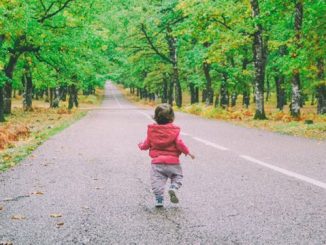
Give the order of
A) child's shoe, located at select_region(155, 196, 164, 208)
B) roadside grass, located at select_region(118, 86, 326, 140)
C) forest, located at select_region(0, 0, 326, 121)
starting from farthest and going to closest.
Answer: forest, located at select_region(0, 0, 326, 121), roadside grass, located at select_region(118, 86, 326, 140), child's shoe, located at select_region(155, 196, 164, 208)

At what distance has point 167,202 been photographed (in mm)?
6117

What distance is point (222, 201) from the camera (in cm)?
604

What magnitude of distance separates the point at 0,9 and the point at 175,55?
31056mm

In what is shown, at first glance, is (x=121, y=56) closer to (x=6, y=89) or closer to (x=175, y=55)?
(x=175, y=55)

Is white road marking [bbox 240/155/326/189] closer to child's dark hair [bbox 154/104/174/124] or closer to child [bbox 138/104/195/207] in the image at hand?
child [bbox 138/104/195/207]

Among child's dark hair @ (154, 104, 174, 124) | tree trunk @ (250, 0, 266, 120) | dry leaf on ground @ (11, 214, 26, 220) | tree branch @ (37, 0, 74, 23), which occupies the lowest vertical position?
dry leaf on ground @ (11, 214, 26, 220)

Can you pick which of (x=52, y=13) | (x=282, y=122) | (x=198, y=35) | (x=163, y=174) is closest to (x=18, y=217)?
(x=163, y=174)

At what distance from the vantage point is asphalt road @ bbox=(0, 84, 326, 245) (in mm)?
4617

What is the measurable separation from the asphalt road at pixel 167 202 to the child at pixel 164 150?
0.30 m

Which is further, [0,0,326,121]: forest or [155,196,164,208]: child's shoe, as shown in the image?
[0,0,326,121]: forest

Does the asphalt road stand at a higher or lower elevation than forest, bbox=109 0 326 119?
lower

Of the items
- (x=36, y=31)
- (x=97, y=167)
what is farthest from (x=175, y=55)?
(x=97, y=167)

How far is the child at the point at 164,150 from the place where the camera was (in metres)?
5.84

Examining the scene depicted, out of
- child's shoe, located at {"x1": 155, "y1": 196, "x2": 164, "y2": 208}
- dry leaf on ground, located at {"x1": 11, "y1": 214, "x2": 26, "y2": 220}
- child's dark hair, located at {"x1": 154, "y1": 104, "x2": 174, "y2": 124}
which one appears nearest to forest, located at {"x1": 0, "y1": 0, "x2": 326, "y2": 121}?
child's dark hair, located at {"x1": 154, "y1": 104, "x2": 174, "y2": 124}
